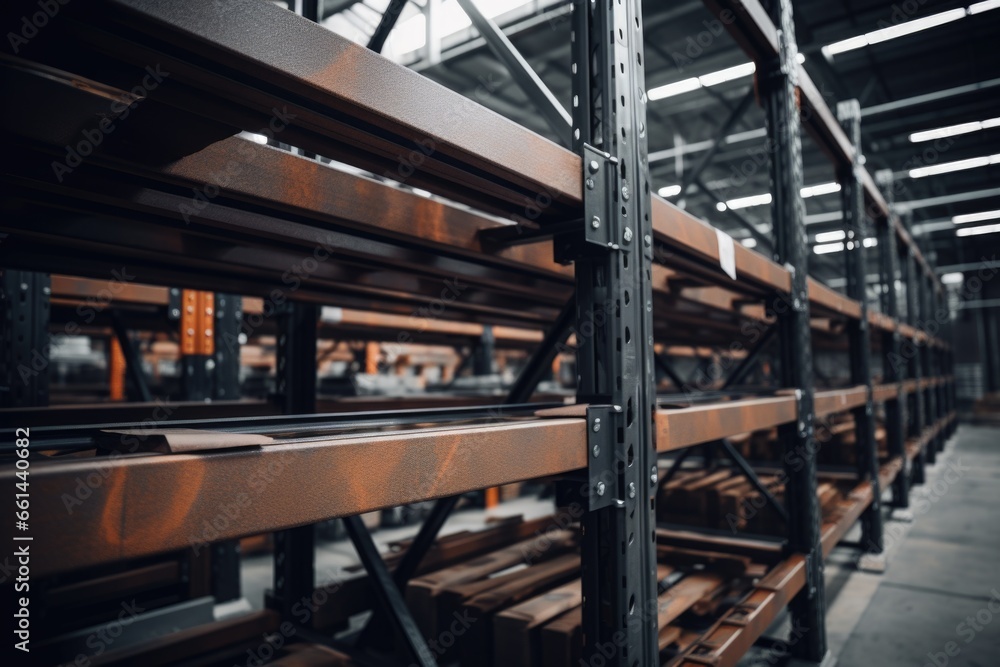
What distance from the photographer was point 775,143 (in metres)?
2.93

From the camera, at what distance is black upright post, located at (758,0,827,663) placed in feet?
8.75

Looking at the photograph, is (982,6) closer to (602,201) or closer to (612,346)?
(602,201)

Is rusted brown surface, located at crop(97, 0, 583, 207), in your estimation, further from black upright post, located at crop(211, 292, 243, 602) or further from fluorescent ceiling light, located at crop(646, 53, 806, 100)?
fluorescent ceiling light, located at crop(646, 53, 806, 100)

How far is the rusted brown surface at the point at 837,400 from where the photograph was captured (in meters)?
3.06

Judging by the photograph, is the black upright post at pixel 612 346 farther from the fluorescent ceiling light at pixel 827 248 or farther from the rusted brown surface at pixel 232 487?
the fluorescent ceiling light at pixel 827 248

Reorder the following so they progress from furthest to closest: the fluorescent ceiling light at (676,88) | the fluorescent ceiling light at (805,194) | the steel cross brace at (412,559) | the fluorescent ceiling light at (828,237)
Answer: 1. the fluorescent ceiling light at (828,237)
2. the fluorescent ceiling light at (805,194)
3. the fluorescent ceiling light at (676,88)
4. the steel cross brace at (412,559)

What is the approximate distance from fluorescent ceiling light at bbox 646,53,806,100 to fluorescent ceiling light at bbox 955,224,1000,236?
1086 centimetres

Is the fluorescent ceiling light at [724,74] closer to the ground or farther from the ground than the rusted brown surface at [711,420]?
farther from the ground

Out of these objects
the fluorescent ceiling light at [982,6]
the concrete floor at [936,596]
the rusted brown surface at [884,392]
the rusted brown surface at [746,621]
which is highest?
the fluorescent ceiling light at [982,6]

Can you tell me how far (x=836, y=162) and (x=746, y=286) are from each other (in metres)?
2.35

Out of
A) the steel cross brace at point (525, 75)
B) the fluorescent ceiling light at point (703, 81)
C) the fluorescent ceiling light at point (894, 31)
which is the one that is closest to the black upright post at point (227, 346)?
the steel cross brace at point (525, 75)

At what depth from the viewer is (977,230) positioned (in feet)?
51.4

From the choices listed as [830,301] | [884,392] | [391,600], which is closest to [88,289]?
[391,600]

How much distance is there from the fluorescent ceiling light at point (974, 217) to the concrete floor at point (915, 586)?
10519mm
